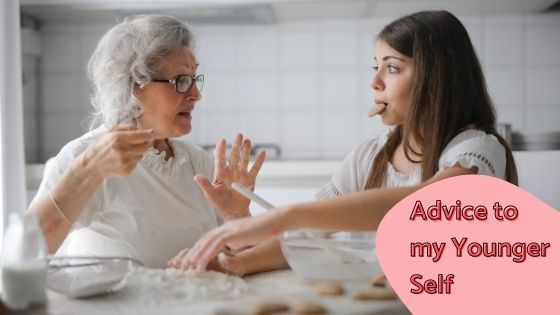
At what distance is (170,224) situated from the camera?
3.00 feet

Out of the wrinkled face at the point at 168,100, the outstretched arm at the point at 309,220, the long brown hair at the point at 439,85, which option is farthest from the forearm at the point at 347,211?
the wrinkled face at the point at 168,100

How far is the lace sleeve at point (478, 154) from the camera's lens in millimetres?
720

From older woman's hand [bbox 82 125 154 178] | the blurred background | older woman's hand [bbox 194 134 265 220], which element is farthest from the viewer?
the blurred background

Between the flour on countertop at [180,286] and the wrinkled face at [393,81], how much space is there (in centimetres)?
29

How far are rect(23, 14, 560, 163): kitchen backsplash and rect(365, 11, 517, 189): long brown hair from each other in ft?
4.20

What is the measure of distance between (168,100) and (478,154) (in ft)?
1.41

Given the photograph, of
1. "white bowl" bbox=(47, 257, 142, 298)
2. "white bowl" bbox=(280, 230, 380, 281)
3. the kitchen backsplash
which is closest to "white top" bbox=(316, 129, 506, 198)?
"white bowl" bbox=(280, 230, 380, 281)

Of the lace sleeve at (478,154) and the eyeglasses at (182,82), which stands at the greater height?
the eyeglasses at (182,82)

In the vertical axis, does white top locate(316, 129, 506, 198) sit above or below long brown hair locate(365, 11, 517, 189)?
below

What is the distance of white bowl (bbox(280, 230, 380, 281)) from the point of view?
65 cm

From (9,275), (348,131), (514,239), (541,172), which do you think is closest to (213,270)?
(9,275)

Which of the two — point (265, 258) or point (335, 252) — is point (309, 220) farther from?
point (265, 258)

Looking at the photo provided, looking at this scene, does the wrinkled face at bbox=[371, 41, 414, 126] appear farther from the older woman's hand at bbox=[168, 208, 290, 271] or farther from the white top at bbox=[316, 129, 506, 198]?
the older woman's hand at bbox=[168, 208, 290, 271]

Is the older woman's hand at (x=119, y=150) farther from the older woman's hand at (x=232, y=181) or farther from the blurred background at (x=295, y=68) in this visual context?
the blurred background at (x=295, y=68)
